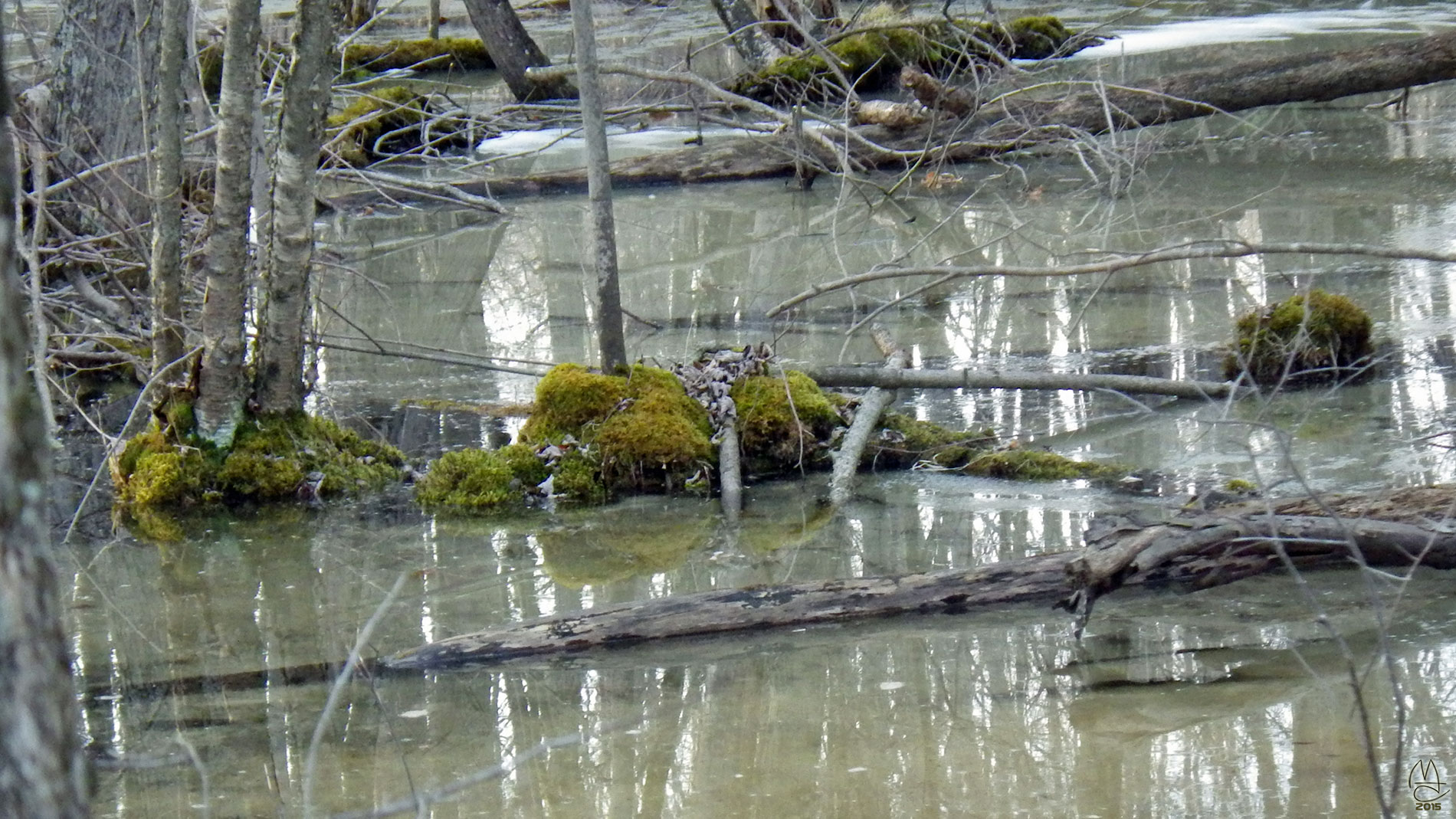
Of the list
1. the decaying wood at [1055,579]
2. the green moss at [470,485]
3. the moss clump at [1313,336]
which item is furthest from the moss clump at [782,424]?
the moss clump at [1313,336]

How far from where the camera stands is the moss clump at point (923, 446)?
6.60 meters

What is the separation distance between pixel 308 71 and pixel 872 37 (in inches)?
479

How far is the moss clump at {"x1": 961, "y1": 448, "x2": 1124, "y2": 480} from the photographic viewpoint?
20.3 ft

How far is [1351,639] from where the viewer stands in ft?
13.7

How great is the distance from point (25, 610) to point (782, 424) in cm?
543

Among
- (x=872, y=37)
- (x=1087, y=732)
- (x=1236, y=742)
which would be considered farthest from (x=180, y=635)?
(x=872, y=37)

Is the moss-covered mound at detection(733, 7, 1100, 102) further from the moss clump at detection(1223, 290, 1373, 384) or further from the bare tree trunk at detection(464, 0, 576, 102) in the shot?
the moss clump at detection(1223, 290, 1373, 384)

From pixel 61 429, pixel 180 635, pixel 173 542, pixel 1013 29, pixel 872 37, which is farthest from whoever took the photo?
pixel 1013 29

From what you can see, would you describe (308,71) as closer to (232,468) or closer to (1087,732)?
(232,468)

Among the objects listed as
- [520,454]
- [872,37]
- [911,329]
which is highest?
[872,37]

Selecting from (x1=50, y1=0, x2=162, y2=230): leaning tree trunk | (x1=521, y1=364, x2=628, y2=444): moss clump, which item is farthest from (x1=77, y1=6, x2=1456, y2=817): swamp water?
(x1=50, y1=0, x2=162, y2=230): leaning tree trunk

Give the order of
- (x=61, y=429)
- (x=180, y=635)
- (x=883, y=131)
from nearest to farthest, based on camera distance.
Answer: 1. (x=180, y=635)
2. (x=61, y=429)
3. (x=883, y=131)

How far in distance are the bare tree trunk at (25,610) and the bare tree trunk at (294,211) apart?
5.05 metres

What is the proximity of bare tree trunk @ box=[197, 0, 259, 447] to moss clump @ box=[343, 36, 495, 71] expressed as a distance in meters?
17.6
